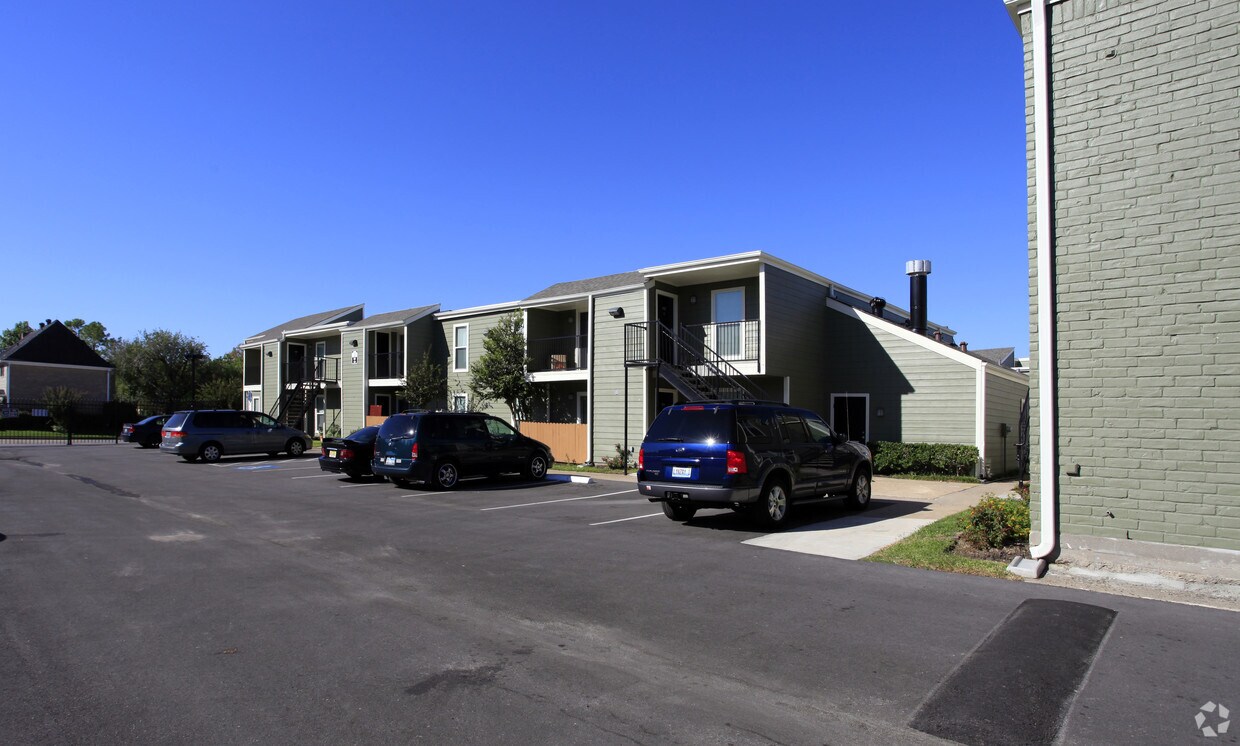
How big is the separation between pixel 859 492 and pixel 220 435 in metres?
20.5

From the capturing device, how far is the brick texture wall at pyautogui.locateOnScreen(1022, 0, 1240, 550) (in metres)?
6.79

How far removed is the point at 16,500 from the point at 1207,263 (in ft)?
58.1

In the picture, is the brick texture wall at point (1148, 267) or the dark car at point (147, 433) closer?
the brick texture wall at point (1148, 267)

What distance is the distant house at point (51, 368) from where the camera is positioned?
4841cm

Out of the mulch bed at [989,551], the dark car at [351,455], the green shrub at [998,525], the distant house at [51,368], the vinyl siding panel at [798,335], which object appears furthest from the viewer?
the distant house at [51,368]

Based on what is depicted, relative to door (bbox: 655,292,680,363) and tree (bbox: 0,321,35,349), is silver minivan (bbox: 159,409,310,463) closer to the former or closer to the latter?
door (bbox: 655,292,680,363)

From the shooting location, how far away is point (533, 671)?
4.59 meters

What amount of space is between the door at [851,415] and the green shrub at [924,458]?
1.47 meters

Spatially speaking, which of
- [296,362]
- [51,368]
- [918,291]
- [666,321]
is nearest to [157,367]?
[51,368]

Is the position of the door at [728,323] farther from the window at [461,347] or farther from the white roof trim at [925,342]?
the window at [461,347]

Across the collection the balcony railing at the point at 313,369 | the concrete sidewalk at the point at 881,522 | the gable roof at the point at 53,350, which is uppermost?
the gable roof at the point at 53,350

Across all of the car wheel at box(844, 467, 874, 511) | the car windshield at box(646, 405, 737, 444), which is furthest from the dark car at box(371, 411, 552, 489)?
the car wheel at box(844, 467, 874, 511)

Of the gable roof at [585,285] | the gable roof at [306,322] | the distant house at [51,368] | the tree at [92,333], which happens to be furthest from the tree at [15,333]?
the gable roof at [585,285]

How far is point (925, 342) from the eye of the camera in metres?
19.1
